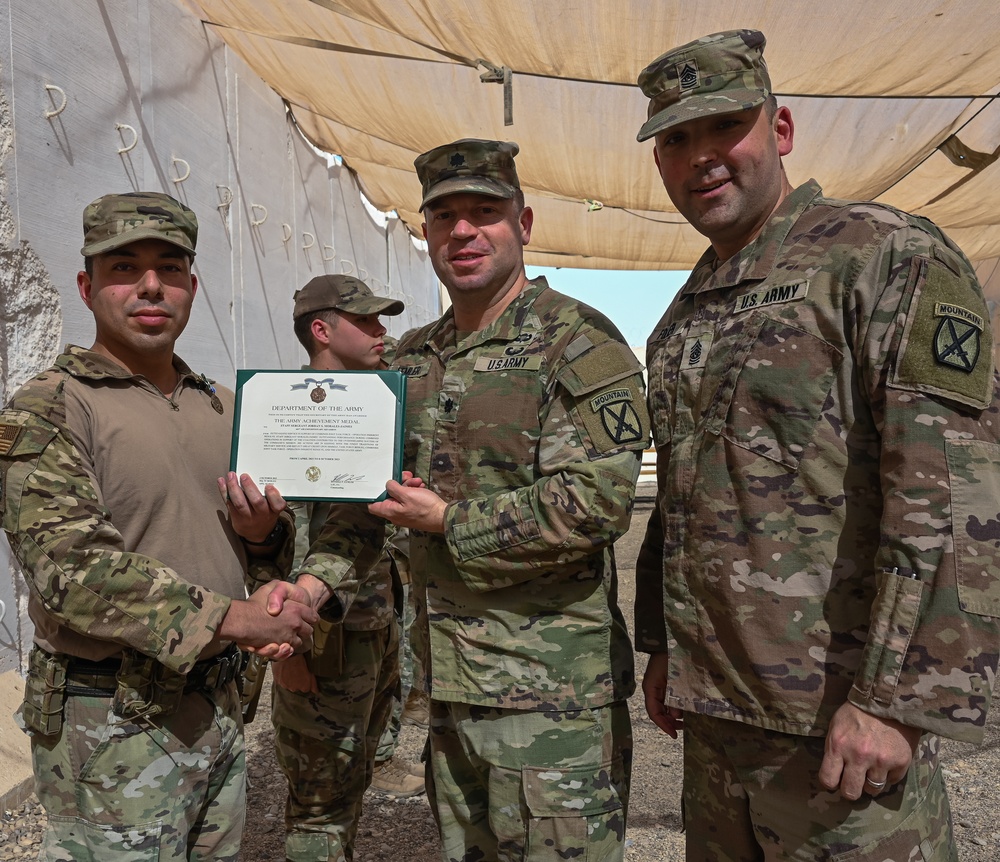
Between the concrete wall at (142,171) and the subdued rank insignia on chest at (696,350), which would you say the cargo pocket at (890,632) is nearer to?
the subdued rank insignia on chest at (696,350)

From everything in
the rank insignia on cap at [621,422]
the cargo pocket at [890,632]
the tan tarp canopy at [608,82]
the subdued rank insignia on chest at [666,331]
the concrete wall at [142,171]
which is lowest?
the cargo pocket at [890,632]

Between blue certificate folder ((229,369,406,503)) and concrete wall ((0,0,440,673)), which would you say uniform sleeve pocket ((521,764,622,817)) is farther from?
concrete wall ((0,0,440,673))

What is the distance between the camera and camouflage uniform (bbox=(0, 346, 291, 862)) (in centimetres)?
175

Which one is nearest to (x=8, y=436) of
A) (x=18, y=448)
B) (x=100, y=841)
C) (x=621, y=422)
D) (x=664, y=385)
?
(x=18, y=448)

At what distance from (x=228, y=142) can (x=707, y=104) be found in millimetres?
4592

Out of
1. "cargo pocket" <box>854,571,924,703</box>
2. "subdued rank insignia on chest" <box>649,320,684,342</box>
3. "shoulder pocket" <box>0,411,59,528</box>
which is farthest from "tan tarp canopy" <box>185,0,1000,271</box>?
"cargo pocket" <box>854,571,924,703</box>

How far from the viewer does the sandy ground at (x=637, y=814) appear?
3.05 metres

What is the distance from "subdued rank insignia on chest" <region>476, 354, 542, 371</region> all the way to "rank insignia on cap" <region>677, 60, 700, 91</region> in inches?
27.9

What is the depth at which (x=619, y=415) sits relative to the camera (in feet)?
6.26

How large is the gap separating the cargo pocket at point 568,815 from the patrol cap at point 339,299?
2.23m

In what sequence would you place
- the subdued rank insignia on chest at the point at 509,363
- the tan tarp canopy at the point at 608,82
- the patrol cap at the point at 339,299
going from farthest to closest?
the tan tarp canopy at the point at 608,82
the patrol cap at the point at 339,299
the subdued rank insignia on chest at the point at 509,363

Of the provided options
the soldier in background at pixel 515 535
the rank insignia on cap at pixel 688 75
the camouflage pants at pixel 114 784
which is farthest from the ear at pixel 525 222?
the camouflage pants at pixel 114 784

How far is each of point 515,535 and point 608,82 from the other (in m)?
4.25

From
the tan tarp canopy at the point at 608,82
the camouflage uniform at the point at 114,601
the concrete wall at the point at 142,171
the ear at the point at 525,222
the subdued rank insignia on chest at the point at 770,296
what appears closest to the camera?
the subdued rank insignia on chest at the point at 770,296
